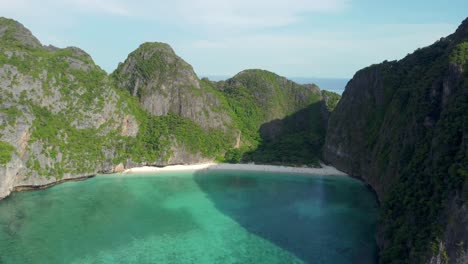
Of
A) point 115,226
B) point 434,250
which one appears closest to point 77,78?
point 115,226

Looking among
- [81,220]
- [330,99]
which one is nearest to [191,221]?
[81,220]

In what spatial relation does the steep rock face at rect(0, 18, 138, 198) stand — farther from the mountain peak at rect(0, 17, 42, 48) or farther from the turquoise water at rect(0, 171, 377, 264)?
the turquoise water at rect(0, 171, 377, 264)

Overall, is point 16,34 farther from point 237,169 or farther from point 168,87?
point 237,169

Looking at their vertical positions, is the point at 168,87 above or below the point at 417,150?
above

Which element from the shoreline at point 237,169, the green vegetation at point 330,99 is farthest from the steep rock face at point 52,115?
the green vegetation at point 330,99

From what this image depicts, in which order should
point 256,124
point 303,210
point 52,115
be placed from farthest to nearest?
point 256,124 → point 52,115 → point 303,210

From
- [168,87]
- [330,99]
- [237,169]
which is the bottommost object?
[237,169]

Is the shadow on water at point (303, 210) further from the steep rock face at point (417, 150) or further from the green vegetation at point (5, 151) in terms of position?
the green vegetation at point (5, 151)
